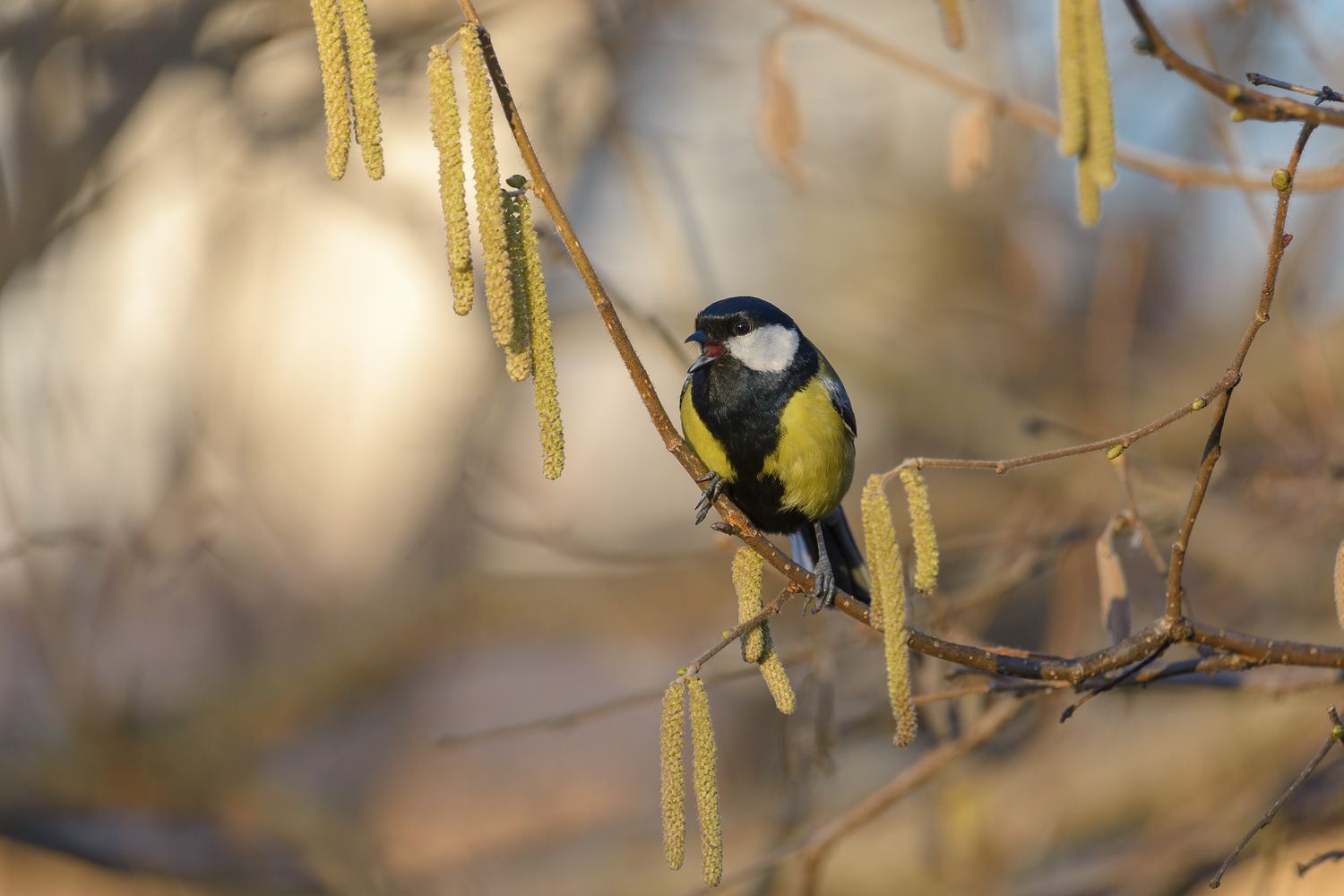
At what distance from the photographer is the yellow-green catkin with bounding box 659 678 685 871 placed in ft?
4.46

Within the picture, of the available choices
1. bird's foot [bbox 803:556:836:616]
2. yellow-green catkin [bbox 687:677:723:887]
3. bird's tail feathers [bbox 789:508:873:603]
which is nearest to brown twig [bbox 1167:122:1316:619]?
bird's foot [bbox 803:556:836:616]

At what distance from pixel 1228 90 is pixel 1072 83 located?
0.11 m

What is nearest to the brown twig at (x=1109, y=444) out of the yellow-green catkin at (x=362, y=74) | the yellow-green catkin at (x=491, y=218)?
the yellow-green catkin at (x=491, y=218)

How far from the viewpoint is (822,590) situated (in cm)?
192

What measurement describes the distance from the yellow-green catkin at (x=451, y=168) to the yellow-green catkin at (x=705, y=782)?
19.0 inches

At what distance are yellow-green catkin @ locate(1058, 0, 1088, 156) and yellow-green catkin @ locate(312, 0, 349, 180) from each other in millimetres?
640

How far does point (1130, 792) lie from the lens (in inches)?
122

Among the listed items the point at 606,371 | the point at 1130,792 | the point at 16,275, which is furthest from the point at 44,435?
→ the point at 1130,792

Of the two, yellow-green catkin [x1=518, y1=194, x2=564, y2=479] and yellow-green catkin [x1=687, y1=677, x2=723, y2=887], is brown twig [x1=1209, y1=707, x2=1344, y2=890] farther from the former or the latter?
yellow-green catkin [x1=518, y1=194, x2=564, y2=479]

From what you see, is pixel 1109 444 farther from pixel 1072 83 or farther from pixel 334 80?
pixel 334 80

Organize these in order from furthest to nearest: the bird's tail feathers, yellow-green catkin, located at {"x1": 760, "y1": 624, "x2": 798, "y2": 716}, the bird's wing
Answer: the bird's tail feathers
the bird's wing
yellow-green catkin, located at {"x1": 760, "y1": 624, "x2": 798, "y2": 716}

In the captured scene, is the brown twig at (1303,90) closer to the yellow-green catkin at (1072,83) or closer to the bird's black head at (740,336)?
the yellow-green catkin at (1072,83)

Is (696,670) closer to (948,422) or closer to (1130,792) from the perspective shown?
(1130,792)

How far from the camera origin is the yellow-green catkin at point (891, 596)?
128cm
